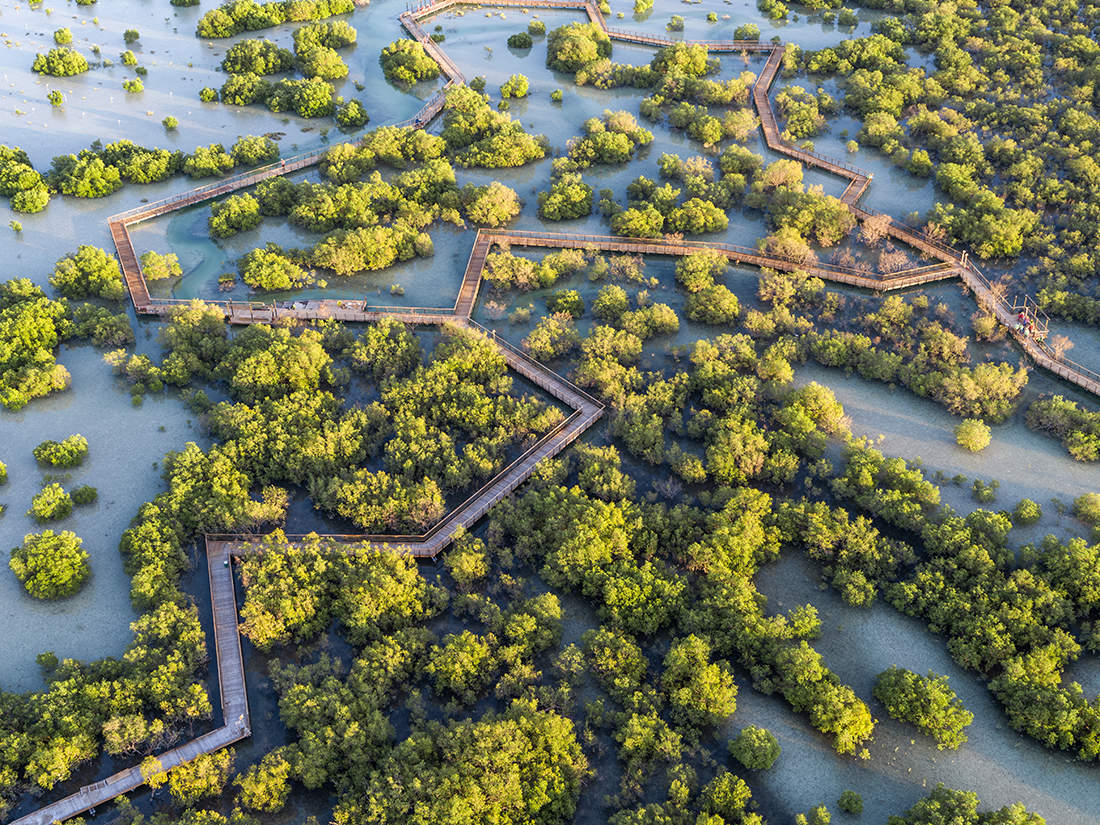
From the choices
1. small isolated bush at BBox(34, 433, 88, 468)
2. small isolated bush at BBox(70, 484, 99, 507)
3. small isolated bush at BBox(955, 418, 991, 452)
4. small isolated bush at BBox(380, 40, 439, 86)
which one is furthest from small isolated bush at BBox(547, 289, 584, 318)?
small isolated bush at BBox(380, 40, 439, 86)

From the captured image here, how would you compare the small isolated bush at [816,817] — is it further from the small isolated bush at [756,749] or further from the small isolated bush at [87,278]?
the small isolated bush at [87,278]

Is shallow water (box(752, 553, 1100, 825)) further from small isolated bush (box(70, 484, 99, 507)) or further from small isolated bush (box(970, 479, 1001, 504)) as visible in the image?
small isolated bush (box(70, 484, 99, 507))

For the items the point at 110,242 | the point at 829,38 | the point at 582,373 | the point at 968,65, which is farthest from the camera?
the point at 829,38

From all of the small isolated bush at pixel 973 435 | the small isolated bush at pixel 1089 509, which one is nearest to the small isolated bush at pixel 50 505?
the small isolated bush at pixel 973 435

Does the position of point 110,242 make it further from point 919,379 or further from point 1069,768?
point 1069,768

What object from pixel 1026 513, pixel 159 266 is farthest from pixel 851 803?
pixel 159 266

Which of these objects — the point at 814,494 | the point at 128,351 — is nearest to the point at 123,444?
the point at 128,351
